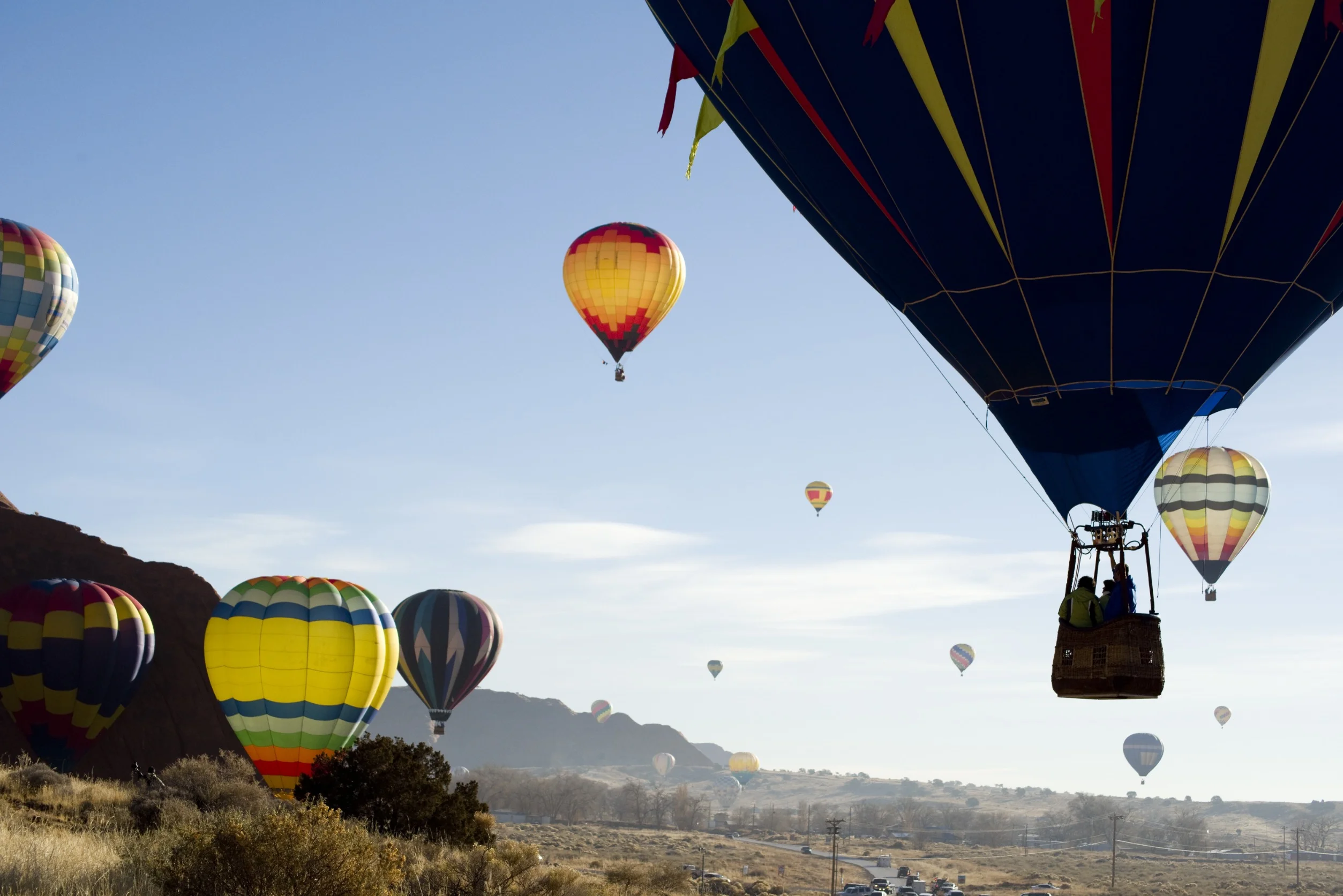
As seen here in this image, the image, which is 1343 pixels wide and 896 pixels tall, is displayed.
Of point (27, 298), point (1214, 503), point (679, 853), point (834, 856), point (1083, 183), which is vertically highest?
point (27, 298)

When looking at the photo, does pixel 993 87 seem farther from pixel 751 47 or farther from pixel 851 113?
pixel 751 47

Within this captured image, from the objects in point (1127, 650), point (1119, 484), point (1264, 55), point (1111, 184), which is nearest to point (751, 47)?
point (1111, 184)

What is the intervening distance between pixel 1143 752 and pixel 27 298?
100015 millimetres

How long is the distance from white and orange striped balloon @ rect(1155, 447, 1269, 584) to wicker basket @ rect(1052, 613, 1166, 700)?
116ft

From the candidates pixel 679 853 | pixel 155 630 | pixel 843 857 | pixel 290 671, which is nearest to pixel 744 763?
pixel 843 857

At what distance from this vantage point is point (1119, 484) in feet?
52.7

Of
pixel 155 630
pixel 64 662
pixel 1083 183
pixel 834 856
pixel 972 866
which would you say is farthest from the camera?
pixel 972 866

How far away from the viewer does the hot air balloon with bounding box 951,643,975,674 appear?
101m

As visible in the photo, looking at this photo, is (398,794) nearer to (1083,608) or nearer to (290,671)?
(290,671)

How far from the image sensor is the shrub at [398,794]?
75.4 ft

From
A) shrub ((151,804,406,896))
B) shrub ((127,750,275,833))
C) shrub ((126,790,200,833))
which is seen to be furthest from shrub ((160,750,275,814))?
shrub ((151,804,406,896))

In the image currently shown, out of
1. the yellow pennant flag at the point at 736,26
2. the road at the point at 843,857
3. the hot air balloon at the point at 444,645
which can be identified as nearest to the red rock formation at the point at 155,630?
the hot air balloon at the point at 444,645

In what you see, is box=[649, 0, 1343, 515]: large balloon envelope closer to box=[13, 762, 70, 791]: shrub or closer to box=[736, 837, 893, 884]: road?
box=[13, 762, 70, 791]: shrub

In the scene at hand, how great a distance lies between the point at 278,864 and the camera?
42.0 ft
